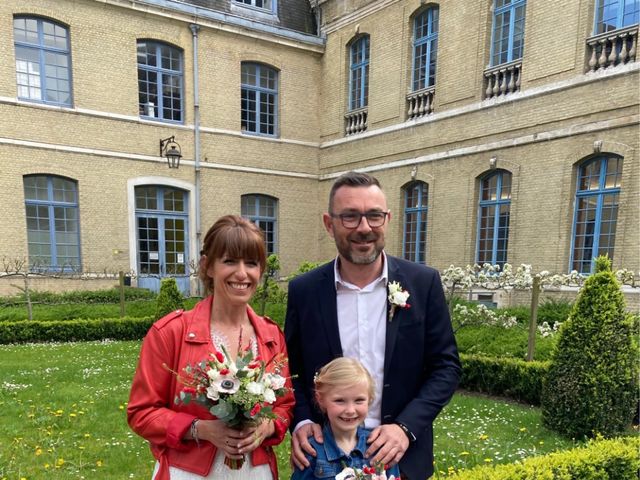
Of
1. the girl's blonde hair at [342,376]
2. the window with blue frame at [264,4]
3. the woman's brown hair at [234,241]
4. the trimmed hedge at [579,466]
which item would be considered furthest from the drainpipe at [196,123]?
the girl's blonde hair at [342,376]

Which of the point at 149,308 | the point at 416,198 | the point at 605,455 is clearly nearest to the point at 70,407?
the point at 605,455

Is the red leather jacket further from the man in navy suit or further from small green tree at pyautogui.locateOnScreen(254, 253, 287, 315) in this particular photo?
small green tree at pyautogui.locateOnScreen(254, 253, 287, 315)

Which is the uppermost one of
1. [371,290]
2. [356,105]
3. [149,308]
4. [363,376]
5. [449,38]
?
[449,38]

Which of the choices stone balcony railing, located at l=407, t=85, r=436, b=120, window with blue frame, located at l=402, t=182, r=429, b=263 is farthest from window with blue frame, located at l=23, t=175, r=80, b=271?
stone balcony railing, located at l=407, t=85, r=436, b=120

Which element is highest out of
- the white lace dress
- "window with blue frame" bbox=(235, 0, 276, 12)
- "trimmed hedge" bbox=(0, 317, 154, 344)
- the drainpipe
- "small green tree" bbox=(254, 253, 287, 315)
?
"window with blue frame" bbox=(235, 0, 276, 12)

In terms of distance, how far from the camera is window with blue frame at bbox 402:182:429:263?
51.3 feet

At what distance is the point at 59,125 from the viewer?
14844 millimetres

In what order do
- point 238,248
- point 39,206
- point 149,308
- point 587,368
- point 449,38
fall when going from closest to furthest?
1. point 238,248
2. point 587,368
3. point 149,308
4. point 449,38
5. point 39,206

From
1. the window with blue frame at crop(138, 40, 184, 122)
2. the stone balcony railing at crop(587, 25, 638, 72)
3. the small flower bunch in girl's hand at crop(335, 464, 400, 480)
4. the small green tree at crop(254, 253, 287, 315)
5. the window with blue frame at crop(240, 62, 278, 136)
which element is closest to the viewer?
the small flower bunch in girl's hand at crop(335, 464, 400, 480)

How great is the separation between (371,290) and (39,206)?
16419 millimetres

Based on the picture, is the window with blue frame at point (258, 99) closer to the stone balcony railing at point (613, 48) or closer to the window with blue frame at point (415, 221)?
the window with blue frame at point (415, 221)

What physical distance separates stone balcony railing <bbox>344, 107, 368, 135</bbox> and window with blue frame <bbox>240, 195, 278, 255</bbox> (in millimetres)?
4495

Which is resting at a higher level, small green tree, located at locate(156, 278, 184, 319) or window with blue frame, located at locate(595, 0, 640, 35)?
window with blue frame, located at locate(595, 0, 640, 35)

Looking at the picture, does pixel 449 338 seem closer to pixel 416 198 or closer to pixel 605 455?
pixel 605 455
